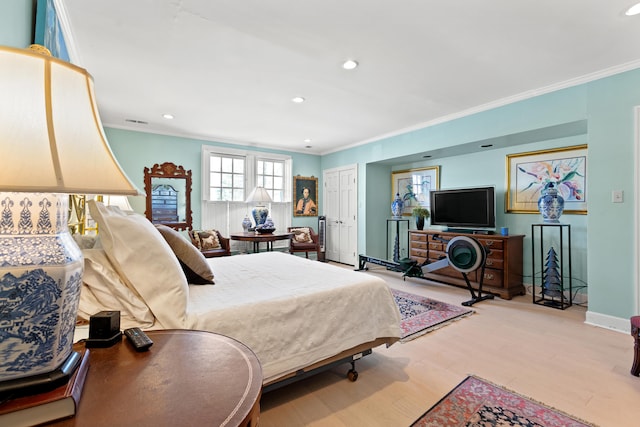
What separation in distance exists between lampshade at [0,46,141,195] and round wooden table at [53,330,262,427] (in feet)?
1.58

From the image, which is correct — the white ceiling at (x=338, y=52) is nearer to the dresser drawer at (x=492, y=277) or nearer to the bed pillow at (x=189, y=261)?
the bed pillow at (x=189, y=261)

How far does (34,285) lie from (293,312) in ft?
3.88

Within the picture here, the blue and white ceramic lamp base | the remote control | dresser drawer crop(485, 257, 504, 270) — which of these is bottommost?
dresser drawer crop(485, 257, 504, 270)

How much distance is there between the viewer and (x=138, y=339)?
975mm

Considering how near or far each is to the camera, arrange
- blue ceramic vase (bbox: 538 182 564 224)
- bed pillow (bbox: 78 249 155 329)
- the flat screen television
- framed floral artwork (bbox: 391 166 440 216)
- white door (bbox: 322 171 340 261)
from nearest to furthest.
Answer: bed pillow (bbox: 78 249 155 329) < blue ceramic vase (bbox: 538 182 564 224) < the flat screen television < framed floral artwork (bbox: 391 166 440 216) < white door (bbox: 322 171 340 261)

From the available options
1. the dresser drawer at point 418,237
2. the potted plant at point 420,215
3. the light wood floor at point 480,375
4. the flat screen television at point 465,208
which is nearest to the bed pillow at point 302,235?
the dresser drawer at point 418,237

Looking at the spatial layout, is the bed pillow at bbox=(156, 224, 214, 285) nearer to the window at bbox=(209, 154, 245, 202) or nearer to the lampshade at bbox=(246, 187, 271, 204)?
the lampshade at bbox=(246, 187, 271, 204)

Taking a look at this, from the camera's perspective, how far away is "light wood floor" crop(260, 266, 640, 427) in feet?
5.43

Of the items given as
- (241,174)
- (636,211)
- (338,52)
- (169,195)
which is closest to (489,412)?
(636,211)

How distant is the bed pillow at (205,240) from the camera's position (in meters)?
4.68

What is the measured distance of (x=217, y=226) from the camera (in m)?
5.46

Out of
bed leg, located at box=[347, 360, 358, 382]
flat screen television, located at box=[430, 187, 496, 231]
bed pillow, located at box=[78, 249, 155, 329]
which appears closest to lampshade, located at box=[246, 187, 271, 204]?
flat screen television, located at box=[430, 187, 496, 231]

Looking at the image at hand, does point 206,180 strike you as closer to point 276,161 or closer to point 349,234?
point 276,161

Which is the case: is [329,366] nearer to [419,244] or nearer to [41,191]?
[41,191]
